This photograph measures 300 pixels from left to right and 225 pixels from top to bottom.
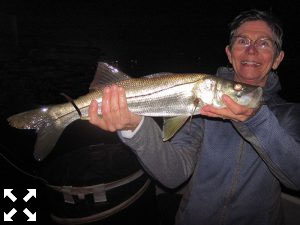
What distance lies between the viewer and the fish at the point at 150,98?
2.45 m

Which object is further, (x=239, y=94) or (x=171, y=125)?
(x=171, y=125)

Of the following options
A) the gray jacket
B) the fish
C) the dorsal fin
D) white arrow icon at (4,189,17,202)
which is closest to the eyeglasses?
the gray jacket

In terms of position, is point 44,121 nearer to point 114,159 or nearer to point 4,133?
point 114,159

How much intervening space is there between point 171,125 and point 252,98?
72cm

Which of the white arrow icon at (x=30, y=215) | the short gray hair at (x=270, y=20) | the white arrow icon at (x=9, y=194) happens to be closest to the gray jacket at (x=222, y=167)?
the short gray hair at (x=270, y=20)

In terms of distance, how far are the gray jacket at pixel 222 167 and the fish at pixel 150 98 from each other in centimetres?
20

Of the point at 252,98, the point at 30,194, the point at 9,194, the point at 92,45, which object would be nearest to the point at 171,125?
the point at 252,98

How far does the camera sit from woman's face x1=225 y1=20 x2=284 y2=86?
2.70 meters

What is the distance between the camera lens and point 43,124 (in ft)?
8.54

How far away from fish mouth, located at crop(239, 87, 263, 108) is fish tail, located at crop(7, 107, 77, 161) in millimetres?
1490

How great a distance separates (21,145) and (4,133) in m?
0.81

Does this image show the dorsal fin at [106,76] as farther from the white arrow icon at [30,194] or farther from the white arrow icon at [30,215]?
the white arrow icon at [30,194]

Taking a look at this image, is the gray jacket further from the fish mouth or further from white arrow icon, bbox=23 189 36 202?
white arrow icon, bbox=23 189 36 202

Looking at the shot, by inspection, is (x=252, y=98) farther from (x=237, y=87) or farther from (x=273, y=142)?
(x=273, y=142)
